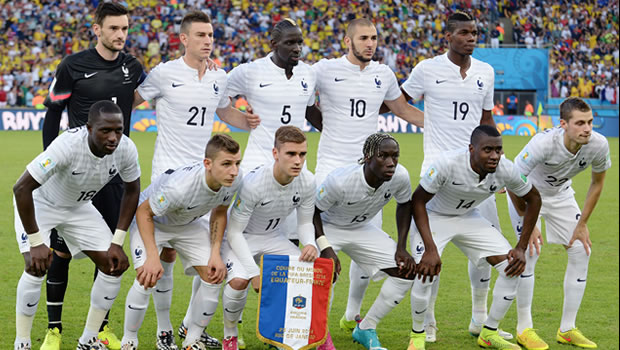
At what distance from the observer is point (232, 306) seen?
19.6ft

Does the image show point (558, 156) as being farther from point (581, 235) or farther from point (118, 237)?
point (118, 237)

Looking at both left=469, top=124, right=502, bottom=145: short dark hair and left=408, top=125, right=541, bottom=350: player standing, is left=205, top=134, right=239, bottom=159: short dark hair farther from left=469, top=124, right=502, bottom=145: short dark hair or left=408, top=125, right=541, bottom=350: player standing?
left=469, top=124, right=502, bottom=145: short dark hair

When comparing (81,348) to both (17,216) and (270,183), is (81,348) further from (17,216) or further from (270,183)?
(270,183)

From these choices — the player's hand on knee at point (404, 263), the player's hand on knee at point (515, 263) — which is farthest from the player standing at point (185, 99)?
the player's hand on knee at point (515, 263)

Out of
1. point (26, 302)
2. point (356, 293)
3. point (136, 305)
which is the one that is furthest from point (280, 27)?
point (26, 302)

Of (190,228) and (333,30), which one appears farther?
(333,30)

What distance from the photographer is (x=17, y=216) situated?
19.3ft

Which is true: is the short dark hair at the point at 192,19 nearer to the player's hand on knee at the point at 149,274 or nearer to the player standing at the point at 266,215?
the player standing at the point at 266,215

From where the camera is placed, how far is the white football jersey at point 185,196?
5871 mm

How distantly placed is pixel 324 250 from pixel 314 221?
0.27m

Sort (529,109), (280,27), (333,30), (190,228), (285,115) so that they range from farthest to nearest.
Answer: (333,30) → (529,109) → (285,115) → (280,27) → (190,228)

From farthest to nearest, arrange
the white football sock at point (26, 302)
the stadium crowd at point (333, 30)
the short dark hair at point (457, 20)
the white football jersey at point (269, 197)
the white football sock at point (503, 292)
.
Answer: the stadium crowd at point (333, 30), the short dark hair at point (457, 20), the white football sock at point (503, 292), the white football jersey at point (269, 197), the white football sock at point (26, 302)

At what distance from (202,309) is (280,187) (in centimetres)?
108

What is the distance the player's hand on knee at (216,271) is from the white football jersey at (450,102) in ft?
7.02
